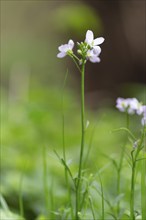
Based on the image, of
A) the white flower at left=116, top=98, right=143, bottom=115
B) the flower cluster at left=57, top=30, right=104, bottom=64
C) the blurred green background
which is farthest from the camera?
the blurred green background

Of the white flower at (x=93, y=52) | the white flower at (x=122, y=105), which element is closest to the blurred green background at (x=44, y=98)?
the white flower at (x=122, y=105)

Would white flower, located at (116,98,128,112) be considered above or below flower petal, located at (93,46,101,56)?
below

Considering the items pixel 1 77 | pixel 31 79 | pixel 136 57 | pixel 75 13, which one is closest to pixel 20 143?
pixel 75 13

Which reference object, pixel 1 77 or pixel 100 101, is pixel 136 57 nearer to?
pixel 100 101

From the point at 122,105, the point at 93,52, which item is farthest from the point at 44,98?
the point at 93,52

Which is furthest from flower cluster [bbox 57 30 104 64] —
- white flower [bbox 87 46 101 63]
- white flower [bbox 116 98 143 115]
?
white flower [bbox 116 98 143 115]

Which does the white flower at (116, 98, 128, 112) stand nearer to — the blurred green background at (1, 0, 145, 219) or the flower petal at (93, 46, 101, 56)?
the blurred green background at (1, 0, 145, 219)

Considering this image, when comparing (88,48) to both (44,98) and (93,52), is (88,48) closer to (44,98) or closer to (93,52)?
(93,52)

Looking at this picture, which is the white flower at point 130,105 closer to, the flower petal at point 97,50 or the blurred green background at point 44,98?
the blurred green background at point 44,98
